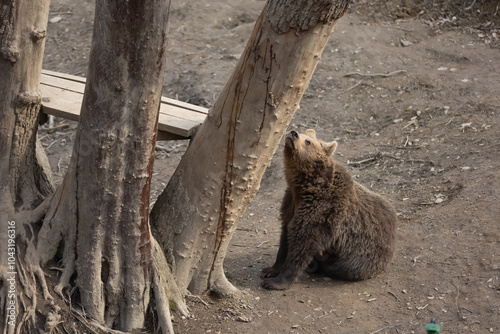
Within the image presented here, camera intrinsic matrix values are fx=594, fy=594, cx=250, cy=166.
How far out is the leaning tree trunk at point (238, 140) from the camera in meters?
3.85

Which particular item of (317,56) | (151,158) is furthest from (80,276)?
(317,56)

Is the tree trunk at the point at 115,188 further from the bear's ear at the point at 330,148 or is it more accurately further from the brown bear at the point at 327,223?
the bear's ear at the point at 330,148

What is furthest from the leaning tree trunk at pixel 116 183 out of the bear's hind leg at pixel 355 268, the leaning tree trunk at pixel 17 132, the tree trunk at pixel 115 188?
the bear's hind leg at pixel 355 268

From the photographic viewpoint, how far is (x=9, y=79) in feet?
14.0

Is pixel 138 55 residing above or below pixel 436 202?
above

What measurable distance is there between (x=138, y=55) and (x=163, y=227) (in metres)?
1.56

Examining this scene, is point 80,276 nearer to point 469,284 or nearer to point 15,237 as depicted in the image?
point 15,237

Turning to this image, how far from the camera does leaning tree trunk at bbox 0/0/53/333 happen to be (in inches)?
164

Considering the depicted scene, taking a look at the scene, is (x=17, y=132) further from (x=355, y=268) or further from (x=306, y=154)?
(x=355, y=268)

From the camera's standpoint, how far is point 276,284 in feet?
17.7

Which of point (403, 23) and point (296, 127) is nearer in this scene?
A: point (296, 127)

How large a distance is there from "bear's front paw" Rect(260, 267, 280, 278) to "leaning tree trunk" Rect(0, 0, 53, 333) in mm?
2204

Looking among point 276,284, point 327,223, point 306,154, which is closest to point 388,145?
point 306,154

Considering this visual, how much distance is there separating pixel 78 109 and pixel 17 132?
0.68 m
